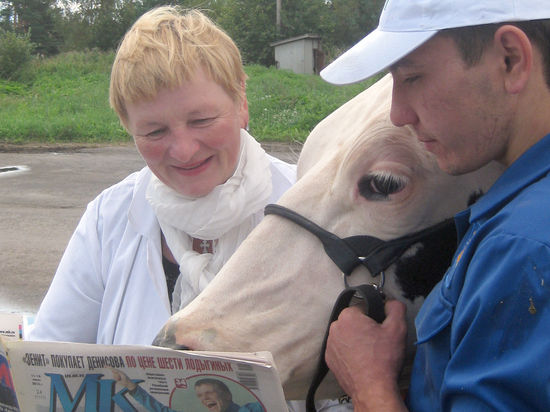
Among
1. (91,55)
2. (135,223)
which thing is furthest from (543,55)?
(91,55)

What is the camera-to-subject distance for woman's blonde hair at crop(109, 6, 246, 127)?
2068mm

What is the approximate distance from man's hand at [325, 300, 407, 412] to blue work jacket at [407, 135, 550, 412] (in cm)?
17

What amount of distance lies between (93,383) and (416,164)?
0.96m

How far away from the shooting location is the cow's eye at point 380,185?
1.64 metres

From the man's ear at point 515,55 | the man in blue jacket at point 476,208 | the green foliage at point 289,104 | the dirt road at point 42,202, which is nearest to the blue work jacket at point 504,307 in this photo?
the man in blue jacket at point 476,208

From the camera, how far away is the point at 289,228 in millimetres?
1689

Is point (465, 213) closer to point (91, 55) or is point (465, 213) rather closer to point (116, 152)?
point (116, 152)

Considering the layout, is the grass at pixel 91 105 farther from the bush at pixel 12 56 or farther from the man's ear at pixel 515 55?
the man's ear at pixel 515 55

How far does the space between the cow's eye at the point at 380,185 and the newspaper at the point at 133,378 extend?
505mm

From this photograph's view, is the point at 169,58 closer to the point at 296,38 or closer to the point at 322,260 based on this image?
the point at 322,260

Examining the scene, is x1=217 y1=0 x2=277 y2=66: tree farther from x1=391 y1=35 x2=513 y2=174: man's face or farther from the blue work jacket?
the blue work jacket

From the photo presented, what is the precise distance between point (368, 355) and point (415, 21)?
709mm

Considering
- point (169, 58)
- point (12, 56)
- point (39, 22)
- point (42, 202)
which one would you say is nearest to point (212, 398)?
point (169, 58)

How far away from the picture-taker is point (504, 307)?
3.54 feet
